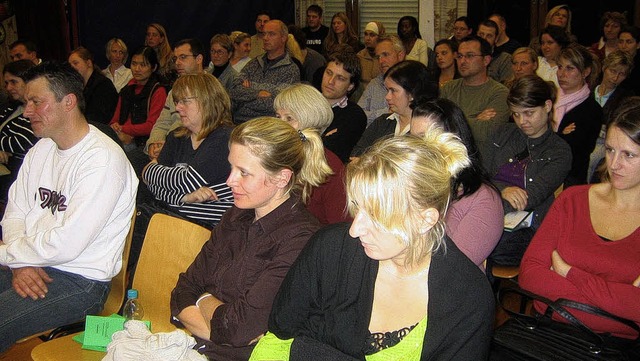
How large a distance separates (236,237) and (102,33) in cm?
617

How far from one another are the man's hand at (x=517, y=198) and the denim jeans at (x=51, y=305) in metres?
1.93

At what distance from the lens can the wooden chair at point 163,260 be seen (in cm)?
254

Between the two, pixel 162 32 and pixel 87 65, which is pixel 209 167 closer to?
pixel 87 65

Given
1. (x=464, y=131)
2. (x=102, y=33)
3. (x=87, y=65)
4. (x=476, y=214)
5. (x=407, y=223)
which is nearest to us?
(x=407, y=223)

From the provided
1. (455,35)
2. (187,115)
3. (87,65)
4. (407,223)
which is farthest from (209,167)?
(455,35)

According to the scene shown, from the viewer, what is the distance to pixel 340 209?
9.46 feet

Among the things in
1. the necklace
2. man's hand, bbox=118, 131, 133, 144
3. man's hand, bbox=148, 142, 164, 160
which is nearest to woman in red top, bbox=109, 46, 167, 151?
man's hand, bbox=118, 131, 133, 144

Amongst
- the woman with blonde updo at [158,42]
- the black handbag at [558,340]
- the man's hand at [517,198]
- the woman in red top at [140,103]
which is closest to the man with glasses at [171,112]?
the woman in red top at [140,103]

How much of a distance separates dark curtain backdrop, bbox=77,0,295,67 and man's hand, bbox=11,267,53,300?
5619 millimetres

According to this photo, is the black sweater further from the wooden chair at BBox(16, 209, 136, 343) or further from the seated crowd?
the wooden chair at BBox(16, 209, 136, 343)

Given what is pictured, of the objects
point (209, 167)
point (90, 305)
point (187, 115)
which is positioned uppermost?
point (187, 115)

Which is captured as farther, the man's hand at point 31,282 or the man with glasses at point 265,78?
the man with glasses at point 265,78

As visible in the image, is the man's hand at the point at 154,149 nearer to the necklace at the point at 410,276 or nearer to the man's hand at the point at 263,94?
the man's hand at the point at 263,94

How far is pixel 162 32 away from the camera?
6941mm
